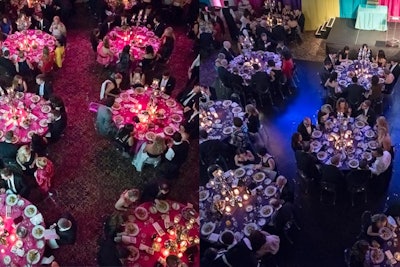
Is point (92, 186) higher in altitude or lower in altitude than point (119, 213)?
lower

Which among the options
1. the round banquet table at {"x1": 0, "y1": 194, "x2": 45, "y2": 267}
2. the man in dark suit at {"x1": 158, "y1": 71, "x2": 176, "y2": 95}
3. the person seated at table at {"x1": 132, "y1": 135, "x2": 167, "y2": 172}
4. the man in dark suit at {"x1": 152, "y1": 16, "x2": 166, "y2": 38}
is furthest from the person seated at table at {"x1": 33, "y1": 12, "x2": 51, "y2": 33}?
the round banquet table at {"x1": 0, "y1": 194, "x2": 45, "y2": 267}

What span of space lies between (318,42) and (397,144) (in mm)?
3895

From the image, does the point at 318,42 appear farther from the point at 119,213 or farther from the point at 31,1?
the point at 119,213

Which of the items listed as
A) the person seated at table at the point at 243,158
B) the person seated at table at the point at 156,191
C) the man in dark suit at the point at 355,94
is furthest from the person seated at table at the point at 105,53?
the man in dark suit at the point at 355,94

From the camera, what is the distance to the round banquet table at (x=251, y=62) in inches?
379

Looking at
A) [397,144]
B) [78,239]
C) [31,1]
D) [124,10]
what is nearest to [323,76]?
[397,144]

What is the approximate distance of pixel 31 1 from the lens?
1138 cm

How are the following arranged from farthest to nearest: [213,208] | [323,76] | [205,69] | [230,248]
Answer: [205,69] → [323,76] → [213,208] → [230,248]

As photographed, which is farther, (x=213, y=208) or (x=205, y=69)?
(x=205, y=69)

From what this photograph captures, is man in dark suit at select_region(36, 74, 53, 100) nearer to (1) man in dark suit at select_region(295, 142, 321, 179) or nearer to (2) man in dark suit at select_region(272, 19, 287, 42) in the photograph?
(1) man in dark suit at select_region(295, 142, 321, 179)

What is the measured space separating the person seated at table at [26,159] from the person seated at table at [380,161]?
15.1 ft

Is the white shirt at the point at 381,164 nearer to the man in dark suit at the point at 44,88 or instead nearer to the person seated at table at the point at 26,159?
the person seated at table at the point at 26,159

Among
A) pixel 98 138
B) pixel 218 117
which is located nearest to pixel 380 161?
pixel 218 117

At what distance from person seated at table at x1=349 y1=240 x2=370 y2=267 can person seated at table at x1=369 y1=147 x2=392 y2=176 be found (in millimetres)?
1371
